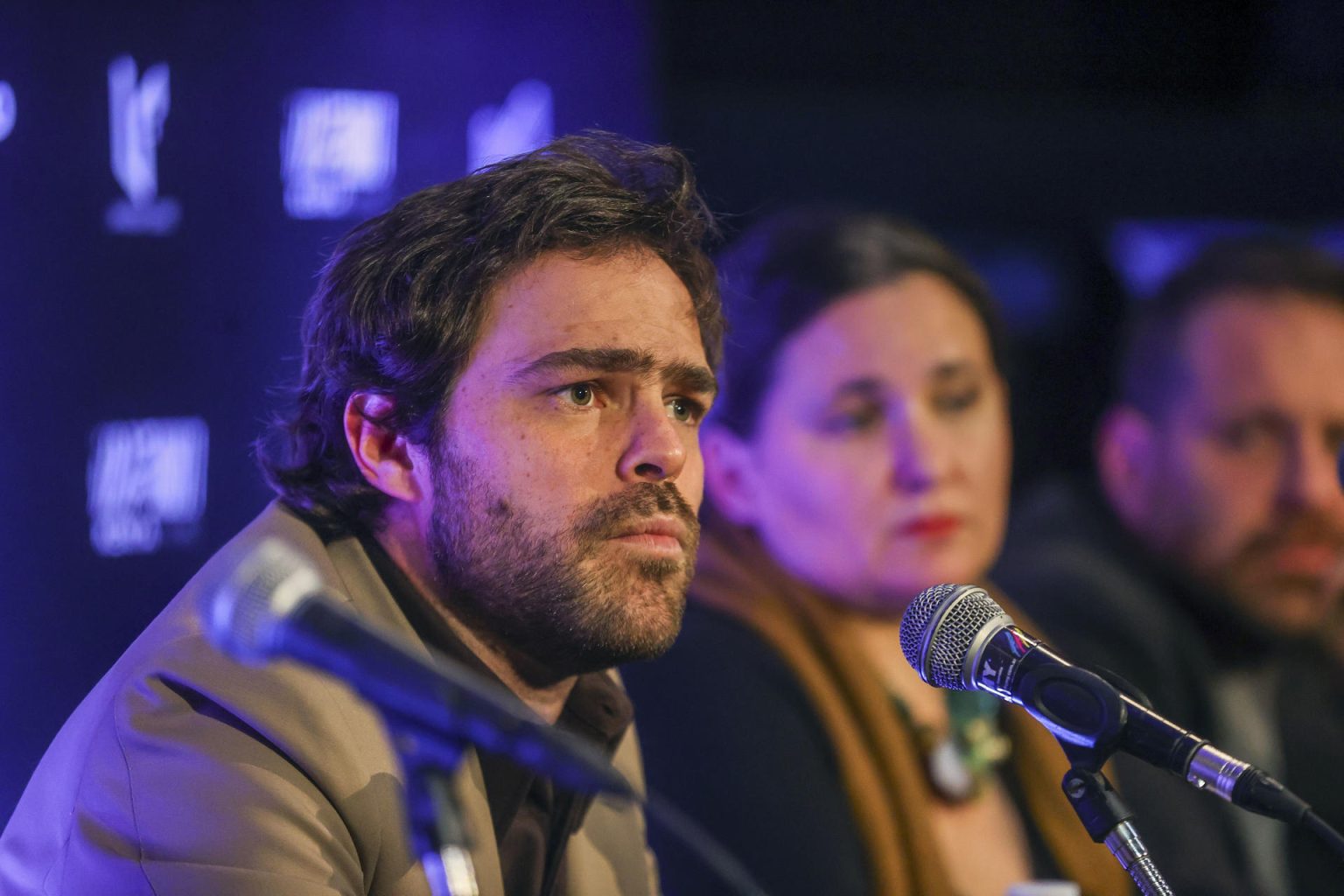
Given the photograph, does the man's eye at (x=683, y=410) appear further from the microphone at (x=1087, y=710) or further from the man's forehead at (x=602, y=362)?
the microphone at (x=1087, y=710)

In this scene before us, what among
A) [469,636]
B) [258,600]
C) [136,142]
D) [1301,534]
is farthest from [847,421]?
[258,600]

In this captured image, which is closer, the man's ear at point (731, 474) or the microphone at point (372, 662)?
the microphone at point (372, 662)

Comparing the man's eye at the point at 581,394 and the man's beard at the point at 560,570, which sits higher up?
the man's eye at the point at 581,394

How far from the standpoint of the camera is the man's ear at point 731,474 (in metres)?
2.85

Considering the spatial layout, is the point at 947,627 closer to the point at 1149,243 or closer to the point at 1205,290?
the point at 1205,290

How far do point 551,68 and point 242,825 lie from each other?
2240 mm

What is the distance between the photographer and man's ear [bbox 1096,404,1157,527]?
3.65 meters

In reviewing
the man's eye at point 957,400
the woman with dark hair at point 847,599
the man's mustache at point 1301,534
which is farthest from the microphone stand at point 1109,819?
the man's mustache at point 1301,534

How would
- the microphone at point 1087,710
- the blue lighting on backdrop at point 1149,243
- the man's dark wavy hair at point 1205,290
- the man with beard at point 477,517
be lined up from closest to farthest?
the microphone at point 1087,710 → the man with beard at point 477,517 → the man's dark wavy hair at point 1205,290 → the blue lighting on backdrop at point 1149,243

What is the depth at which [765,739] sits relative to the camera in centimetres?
262

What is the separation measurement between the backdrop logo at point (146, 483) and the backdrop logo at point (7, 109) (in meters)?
0.58

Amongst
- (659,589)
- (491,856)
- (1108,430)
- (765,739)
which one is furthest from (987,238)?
(491,856)

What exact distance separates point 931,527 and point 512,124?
1380 mm

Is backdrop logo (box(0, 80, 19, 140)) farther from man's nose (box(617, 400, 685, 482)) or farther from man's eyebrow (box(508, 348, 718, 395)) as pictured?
man's nose (box(617, 400, 685, 482))
